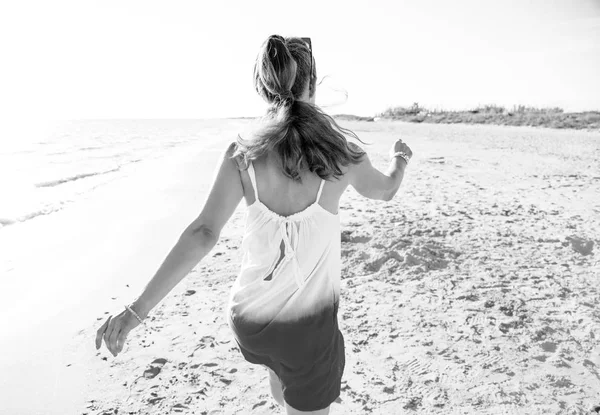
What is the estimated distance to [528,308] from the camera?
3668 millimetres

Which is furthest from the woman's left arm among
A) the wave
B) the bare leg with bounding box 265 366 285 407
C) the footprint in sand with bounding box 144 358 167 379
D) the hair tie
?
the wave

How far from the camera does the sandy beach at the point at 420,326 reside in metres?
2.74

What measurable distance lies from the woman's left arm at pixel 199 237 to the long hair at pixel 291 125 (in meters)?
0.10

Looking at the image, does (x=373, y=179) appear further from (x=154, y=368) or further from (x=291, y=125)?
(x=154, y=368)

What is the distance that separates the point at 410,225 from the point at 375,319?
7.61 ft

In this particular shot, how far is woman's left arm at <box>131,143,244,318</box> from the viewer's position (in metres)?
1.55

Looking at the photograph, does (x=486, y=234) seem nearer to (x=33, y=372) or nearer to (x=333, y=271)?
(x=333, y=271)

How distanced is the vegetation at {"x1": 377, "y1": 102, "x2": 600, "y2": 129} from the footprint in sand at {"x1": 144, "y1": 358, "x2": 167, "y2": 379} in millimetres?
21053

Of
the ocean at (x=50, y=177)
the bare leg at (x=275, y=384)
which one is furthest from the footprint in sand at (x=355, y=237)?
the ocean at (x=50, y=177)

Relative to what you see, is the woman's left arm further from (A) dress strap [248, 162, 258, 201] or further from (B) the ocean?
(B) the ocean

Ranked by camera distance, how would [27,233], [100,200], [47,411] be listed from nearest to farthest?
[47,411]
[27,233]
[100,200]

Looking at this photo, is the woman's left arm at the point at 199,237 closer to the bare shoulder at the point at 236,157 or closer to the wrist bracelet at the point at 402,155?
the bare shoulder at the point at 236,157

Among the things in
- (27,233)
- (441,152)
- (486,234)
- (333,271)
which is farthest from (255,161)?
(441,152)

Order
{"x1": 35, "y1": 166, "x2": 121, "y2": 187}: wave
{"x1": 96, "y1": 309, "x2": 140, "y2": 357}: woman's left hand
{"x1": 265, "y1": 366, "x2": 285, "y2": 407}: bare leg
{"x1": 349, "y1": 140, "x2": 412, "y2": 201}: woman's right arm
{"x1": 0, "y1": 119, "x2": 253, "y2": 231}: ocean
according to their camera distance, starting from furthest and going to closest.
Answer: {"x1": 35, "y1": 166, "x2": 121, "y2": 187}: wave, {"x1": 0, "y1": 119, "x2": 253, "y2": 231}: ocean, {"x1": 265, "y1": 366, "x2": 285, "y2": 407}: bare leg, {"x1": 349, "y1": 140, "x2": 412, "y2": 201}: woman's right arm, {"x1": 96, "y1": 309, "x2": 140, "y2": 357}: woman's left hand
